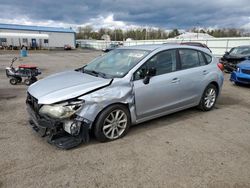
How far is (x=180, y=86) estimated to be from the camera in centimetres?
455

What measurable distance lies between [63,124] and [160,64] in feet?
7.10

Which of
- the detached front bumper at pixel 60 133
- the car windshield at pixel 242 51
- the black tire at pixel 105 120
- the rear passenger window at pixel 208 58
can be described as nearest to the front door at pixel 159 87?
the black tire at pixel 105 120

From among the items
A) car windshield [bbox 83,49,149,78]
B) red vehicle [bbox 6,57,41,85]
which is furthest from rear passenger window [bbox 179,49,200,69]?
red vehicle [bbox 6,57,41,85]

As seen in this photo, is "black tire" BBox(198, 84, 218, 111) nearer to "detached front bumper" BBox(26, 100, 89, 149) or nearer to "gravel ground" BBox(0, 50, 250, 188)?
"gravel ground" BBox(0, 50, 250, 188)

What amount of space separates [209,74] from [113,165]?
11.0ft

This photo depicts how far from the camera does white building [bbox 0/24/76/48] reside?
154ft

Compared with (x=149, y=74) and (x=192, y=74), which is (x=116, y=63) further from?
(x=192, y=74)

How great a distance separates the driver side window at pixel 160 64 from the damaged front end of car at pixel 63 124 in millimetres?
1250

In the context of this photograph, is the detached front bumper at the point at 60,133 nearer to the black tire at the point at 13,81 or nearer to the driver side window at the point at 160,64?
the driver side window at the point at 160,64

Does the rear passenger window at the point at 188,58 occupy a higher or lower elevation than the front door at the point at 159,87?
higher

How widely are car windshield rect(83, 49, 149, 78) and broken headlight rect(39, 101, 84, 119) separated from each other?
935mm

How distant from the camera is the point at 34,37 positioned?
49.5 m

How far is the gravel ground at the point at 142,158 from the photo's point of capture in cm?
273

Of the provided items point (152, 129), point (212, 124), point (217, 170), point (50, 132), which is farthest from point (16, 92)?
point (217, 170)
